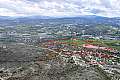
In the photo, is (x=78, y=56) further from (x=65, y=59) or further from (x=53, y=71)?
(x=53, y=71)

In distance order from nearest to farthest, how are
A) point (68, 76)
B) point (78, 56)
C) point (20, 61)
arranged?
point (68, 76), point (20, 61), point (78, 56)

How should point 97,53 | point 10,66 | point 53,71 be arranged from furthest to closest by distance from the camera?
point 97,53 < point 10,66 < point 53,71

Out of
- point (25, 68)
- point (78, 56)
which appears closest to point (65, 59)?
point (78, 56)

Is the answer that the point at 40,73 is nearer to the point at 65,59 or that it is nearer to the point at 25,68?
the point at 25,68

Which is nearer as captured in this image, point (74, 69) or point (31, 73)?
point (31, 73)

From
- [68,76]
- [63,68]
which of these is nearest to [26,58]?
[63,68]

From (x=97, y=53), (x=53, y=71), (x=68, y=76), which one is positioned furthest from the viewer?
(x=97, y=53)
